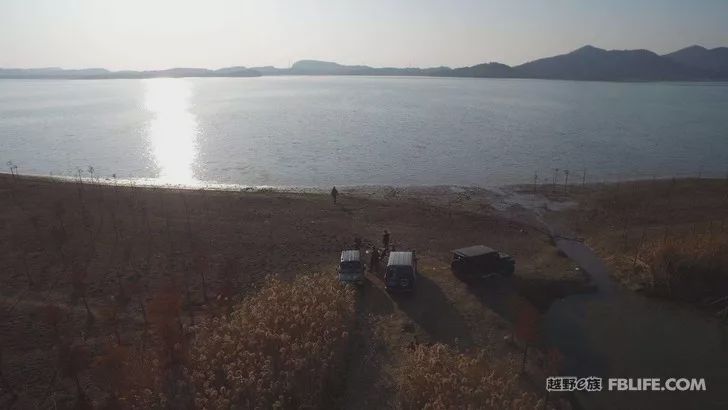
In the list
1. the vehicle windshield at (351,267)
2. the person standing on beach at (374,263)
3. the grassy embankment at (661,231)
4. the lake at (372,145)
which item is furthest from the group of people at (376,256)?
the lake at (372,145)

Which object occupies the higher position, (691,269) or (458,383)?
(691,269)

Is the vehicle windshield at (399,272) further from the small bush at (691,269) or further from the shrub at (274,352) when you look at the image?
the small bush at (691,269)

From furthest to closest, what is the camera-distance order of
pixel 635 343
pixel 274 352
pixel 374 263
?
pixel 374 263 → pixel 635 343 → pixel 274 352

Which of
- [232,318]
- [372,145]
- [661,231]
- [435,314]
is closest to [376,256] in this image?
[435,314]

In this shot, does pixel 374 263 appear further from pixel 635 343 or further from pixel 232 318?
pixel 635 343

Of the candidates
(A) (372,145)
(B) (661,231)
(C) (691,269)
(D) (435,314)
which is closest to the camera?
(D) (435,314)

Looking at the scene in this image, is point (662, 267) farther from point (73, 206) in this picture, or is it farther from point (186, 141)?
point (186, 141)

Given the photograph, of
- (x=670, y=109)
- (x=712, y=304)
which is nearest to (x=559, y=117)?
(x=670, y=109)
